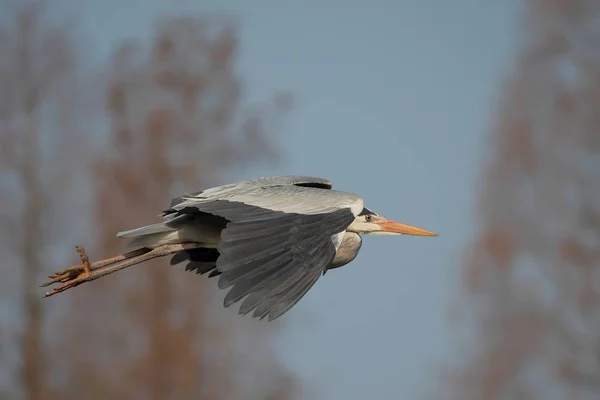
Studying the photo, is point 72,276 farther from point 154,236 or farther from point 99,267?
point 154,236

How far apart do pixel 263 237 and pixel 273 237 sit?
7 cm

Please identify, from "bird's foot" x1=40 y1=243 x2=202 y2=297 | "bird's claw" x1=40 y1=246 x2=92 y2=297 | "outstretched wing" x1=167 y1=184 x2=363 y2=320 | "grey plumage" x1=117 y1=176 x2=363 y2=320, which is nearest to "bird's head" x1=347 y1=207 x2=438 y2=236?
"grey plumage" x1=117 y1=176 x2=363 y2=320

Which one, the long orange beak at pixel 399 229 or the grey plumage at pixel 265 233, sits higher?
the grey plumage at pixel 265 233

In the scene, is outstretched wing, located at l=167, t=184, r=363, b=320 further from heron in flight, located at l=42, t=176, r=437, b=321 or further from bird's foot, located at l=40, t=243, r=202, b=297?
bird's foot, located at l=40, t=243, r=202, b=297

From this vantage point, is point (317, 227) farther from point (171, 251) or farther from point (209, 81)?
point (209, 81)

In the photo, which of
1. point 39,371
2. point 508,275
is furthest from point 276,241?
point 39,371

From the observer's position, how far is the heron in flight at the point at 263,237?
6508 mm

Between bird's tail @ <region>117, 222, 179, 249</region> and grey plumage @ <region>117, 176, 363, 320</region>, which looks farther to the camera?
bird's tail @ <region>117, 222, 179, 249</region>

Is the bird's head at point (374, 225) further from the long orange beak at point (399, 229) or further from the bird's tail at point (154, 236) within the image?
the bird's tail at point (154, 236)

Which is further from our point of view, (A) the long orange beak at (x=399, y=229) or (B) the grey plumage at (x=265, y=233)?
(A) the long orange beak at (x=399, y=229)

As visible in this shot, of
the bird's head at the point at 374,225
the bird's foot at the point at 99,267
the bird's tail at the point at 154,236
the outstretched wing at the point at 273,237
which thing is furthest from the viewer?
the bird's head at the point at 374,225

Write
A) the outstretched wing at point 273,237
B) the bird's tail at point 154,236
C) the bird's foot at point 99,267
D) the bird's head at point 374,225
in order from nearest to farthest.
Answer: the outstretched wing at point 273,237 < the bird's tail at point 154,236 < the bird's foot at point 99,267 < the bird's head at point 374,225

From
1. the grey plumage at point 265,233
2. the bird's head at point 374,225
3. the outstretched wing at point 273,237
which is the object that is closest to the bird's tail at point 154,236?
→ the grey plumage at point 265,233

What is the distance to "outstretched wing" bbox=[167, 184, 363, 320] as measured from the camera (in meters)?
6.44
